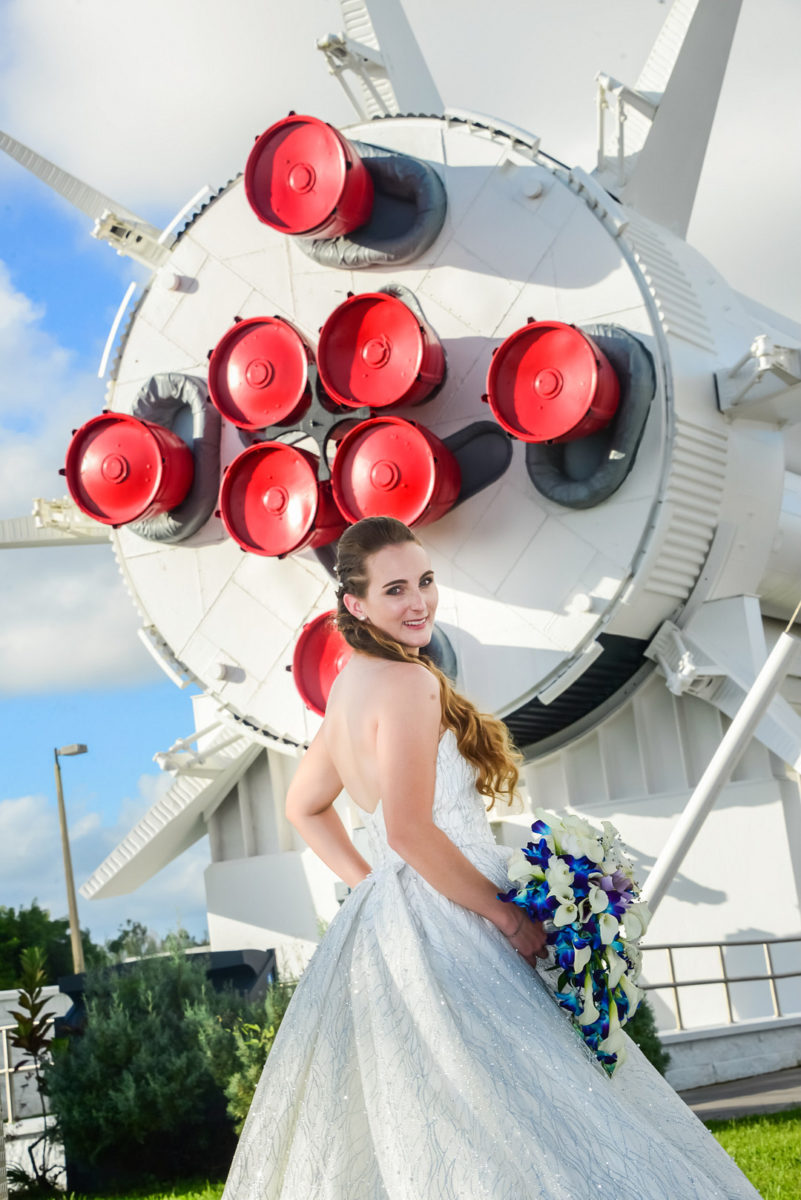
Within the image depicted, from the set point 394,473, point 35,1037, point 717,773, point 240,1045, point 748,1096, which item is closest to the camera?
point 717,773

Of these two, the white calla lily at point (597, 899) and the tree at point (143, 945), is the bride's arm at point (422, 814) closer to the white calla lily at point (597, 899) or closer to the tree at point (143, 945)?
the white calla lily at point (597, 899)

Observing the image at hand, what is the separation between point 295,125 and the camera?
45.2 ft

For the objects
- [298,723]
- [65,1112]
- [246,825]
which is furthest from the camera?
[246,825]

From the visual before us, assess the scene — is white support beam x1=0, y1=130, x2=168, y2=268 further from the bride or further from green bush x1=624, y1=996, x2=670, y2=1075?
the bride

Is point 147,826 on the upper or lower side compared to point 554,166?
lower

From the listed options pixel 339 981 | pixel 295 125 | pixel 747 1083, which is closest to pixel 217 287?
pixel 295 125

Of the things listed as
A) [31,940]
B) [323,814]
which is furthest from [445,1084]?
[31,940]

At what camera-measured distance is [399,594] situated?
11.7ft

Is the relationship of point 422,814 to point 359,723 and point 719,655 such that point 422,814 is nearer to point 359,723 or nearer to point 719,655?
point 359,723

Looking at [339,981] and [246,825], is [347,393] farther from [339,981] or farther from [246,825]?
[339,981]

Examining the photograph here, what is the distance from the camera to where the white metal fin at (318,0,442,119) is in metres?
15.1

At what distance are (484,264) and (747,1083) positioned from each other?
8.44 meters

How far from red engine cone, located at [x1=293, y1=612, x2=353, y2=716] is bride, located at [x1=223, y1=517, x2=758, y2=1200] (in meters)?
9.69

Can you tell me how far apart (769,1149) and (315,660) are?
750cm
